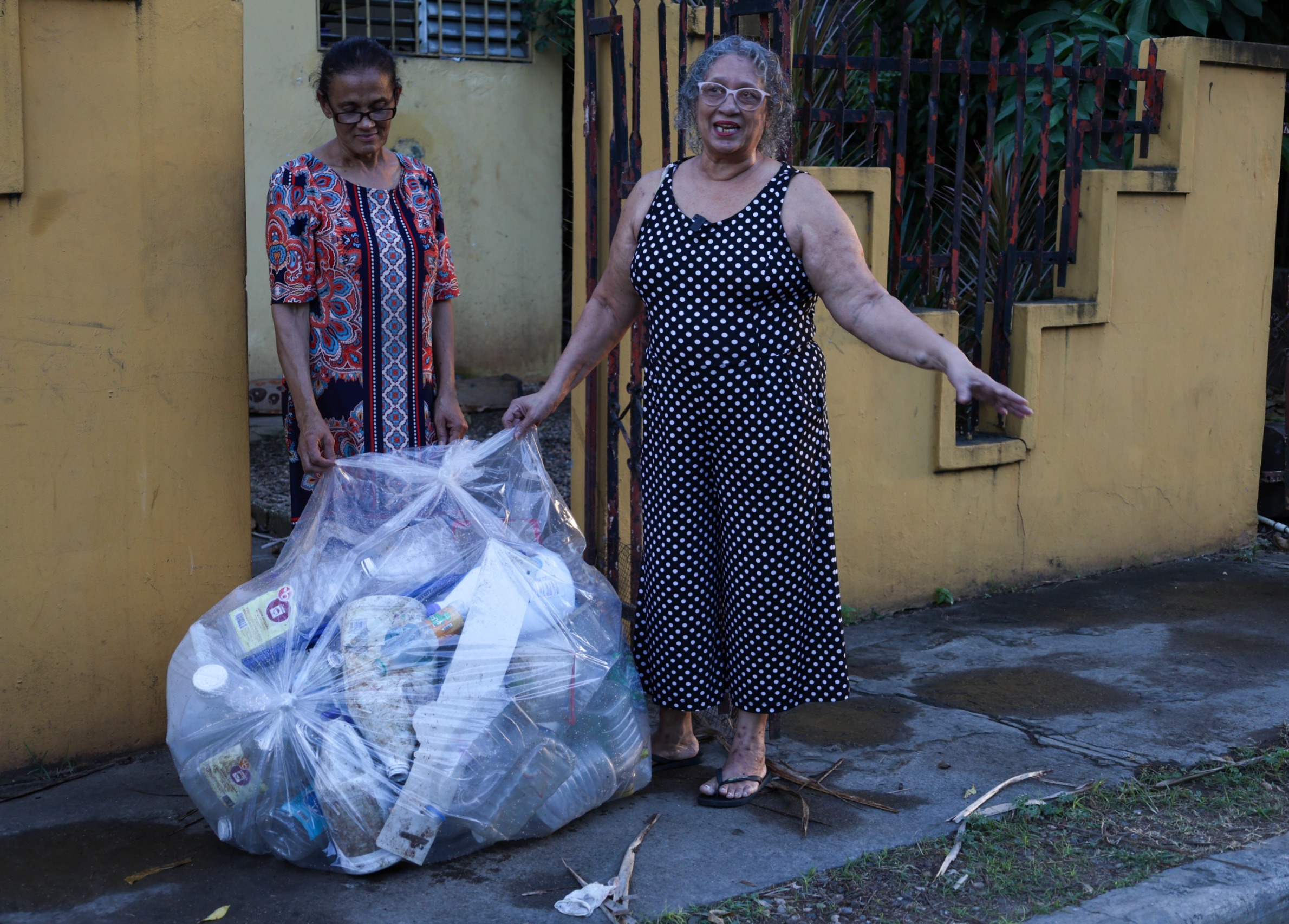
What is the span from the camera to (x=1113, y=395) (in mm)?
5645

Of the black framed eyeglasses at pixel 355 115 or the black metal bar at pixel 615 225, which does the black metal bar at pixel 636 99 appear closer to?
the black metal bar at pixel 615 225

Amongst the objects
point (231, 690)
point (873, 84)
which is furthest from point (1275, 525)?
point (231, 690)

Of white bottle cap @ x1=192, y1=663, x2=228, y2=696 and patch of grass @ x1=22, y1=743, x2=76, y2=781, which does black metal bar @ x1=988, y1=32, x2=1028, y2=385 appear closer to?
white bottle cap @ x1=192, y1=663, x2=228, y2=696

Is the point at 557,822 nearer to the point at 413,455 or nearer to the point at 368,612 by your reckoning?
the point at 368,612

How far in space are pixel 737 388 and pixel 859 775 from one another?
111cm

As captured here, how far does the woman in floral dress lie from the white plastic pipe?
177 inches

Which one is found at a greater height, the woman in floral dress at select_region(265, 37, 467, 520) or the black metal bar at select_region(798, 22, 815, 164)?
the black metal bar at select_region(798, 22, 815, 164)

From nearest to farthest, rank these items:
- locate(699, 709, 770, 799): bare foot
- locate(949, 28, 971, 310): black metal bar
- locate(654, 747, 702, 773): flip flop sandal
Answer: locate(699, 709, 770, 799): bare foot → locate(654, 747, 702, 773): flip flop sandal → locate(949, 28, 971, 310): black metal bar

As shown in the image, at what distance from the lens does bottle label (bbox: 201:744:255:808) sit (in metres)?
2.89

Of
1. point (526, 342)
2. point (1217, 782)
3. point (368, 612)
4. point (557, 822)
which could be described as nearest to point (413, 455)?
point (368, 612)

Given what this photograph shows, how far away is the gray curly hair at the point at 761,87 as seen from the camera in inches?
126

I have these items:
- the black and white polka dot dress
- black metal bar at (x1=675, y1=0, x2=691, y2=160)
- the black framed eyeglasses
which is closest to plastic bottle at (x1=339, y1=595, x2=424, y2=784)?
the black and white polka dot dress

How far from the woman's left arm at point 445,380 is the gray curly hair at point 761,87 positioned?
797 millimetres

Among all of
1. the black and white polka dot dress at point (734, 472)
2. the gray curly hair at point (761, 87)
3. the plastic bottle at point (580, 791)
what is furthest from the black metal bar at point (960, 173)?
the plastic bottle at point (580, 791)
